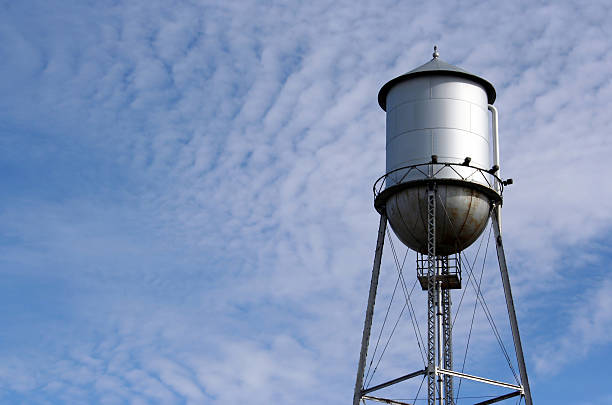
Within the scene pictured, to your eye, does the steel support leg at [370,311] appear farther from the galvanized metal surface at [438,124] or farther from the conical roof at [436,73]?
the conical roof at [436,73]

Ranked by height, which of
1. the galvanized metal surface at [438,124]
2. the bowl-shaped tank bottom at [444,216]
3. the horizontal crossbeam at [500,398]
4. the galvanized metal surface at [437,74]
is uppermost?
the galvanized metal surface at [437,74]

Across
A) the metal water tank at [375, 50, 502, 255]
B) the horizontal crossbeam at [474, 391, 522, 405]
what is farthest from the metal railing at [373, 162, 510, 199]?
the horizontal crossbeam at [474, 391, 522, 405]

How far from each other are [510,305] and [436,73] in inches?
312

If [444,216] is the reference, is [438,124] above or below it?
above

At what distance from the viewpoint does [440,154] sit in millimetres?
29188

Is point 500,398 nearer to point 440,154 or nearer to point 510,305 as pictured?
point 510,305

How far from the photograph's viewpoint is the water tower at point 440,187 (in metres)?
28.7

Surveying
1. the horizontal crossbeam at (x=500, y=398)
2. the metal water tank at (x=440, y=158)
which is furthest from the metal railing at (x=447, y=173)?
the horizontal crossbeam at (x=500, y=398)

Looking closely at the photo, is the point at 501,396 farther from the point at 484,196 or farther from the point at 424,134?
the point at 424,134

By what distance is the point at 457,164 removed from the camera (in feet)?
95.0

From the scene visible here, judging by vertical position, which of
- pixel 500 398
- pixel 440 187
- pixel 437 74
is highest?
pixel 437 74

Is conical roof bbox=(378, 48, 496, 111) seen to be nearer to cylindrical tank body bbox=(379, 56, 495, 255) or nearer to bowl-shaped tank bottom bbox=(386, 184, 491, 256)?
cylindrical tank body bbox=(379, 56, 495, 255)

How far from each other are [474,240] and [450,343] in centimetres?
344

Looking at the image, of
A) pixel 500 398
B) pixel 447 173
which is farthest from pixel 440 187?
pixel 500 398
